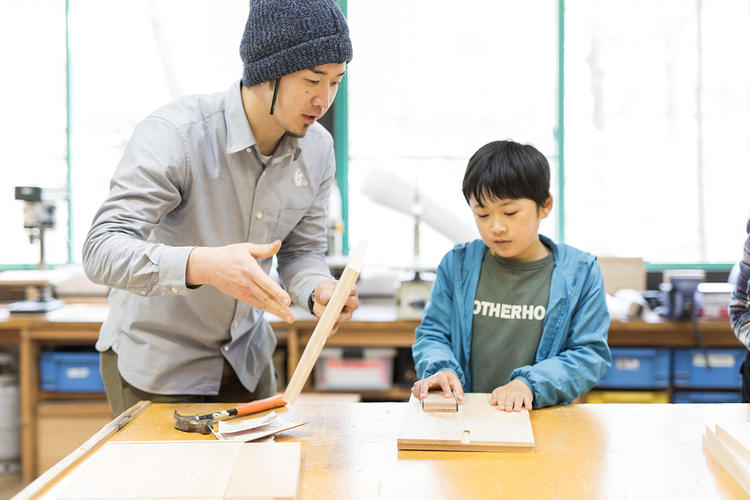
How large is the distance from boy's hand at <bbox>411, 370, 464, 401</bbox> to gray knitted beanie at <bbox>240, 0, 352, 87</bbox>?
2.15 feet

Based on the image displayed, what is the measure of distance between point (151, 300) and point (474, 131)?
2.38 meters

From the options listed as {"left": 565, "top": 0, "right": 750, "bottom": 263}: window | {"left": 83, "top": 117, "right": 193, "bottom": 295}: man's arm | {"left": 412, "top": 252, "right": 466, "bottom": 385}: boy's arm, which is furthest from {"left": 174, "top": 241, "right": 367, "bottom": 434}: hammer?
{"left": 565, "top": 0, "right": 750, "bottom": 263}: window

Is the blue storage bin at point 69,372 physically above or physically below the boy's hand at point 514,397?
below

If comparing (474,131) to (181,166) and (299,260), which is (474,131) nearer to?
(299,260)

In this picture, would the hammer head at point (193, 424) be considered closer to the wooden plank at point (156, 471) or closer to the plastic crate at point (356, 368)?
the wooden plank at point (156, 471)

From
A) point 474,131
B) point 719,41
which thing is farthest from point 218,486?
point 719,41

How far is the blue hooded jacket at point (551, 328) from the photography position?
56.6 inches

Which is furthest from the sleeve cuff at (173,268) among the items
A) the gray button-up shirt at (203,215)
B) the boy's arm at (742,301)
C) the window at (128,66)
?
the window at (128,66)

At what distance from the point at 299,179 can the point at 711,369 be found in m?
2.06

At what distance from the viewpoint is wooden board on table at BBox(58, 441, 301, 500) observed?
0.92 m

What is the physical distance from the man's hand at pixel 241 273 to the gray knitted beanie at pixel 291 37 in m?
0.39

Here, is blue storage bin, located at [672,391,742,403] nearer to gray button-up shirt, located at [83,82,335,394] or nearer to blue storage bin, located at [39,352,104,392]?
gray button-up shirt, located at [83,82,335,394]

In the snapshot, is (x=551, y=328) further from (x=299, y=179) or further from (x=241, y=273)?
(x=241, y=273)

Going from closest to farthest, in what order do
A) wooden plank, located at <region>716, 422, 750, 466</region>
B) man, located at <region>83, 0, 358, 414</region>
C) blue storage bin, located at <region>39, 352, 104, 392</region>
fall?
wooden plank, located at <region>716, 422, 750, 466</region>
man, located at <region>83, 0, 358, 414</region>
blue storage bin, located at <region>39, 352, 104, 392</region>
